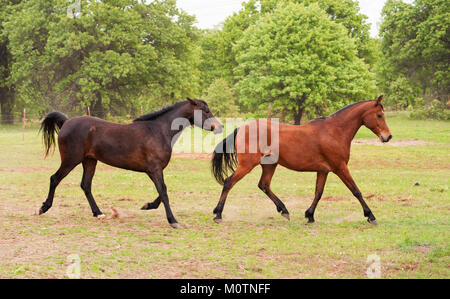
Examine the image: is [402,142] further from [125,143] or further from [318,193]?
[125,143]

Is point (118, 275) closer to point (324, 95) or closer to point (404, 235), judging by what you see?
point (404, 235)

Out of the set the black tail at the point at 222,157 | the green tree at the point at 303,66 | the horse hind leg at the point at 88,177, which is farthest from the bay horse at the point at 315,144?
the green tree at the point at 303,66

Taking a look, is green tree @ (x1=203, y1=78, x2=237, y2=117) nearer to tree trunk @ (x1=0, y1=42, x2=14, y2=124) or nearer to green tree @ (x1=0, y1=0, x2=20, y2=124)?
green tree @ (x1=0, y1=0, x2=20, y2=124)

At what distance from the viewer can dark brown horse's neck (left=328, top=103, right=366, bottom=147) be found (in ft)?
27.0

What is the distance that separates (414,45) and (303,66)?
18601 mm

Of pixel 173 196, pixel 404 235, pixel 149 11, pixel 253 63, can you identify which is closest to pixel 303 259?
pixel 404 235

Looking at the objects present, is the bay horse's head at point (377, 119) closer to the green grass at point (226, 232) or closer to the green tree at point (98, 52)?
the green grass at point (226, 232)

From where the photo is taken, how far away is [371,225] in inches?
310

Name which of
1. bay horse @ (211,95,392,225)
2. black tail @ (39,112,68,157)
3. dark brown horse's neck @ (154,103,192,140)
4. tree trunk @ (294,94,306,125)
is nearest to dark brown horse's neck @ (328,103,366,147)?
bay horse @ (211,95,392,225)

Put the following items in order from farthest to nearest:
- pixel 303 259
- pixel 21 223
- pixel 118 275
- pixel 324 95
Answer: pixel 324 95
pixel 21 223
pixel 303 259
pixel 118 275

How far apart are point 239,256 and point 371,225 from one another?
3085mm

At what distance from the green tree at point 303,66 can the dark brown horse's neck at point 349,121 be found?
18401 mm

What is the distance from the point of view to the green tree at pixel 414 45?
1527 inches

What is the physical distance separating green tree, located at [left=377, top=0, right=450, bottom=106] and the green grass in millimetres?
29656
